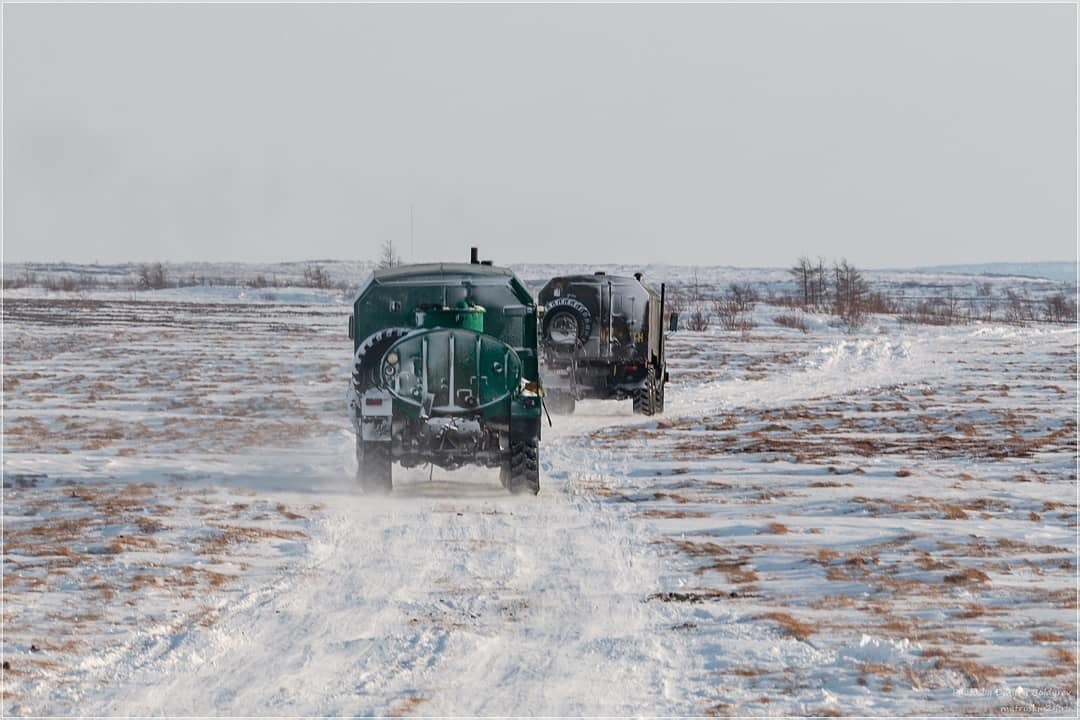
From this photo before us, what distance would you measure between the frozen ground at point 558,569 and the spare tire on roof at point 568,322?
1.50 meters

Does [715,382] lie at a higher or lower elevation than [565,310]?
lower

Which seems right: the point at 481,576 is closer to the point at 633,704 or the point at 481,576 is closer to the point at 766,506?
the point at 633,704

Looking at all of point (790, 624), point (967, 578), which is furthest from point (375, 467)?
point (967, 578)

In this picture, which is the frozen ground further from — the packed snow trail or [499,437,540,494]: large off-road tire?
[499,437,540,494]: large off-road tire

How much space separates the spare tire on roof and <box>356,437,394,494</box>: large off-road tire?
936 cm

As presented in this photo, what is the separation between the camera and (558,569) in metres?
11.0

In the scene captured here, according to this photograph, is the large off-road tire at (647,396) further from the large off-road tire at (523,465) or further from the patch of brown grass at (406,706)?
the patch of brown grass at (406,706)

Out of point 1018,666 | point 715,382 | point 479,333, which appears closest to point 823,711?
point 1018,666

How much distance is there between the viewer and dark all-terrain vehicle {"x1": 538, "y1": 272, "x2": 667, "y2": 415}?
23.8 meters

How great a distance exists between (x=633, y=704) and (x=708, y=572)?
3.63 m

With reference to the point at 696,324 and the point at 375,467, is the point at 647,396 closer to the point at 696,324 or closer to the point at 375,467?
the point at 375,467

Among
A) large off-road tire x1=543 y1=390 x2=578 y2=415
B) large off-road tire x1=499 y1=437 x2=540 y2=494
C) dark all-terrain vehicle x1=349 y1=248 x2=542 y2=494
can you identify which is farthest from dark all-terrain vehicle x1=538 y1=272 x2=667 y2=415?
large off-road tire x1=499 y1=437 x2=540 y2=494

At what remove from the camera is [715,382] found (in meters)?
31.5

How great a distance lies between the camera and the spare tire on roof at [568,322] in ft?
78.0
